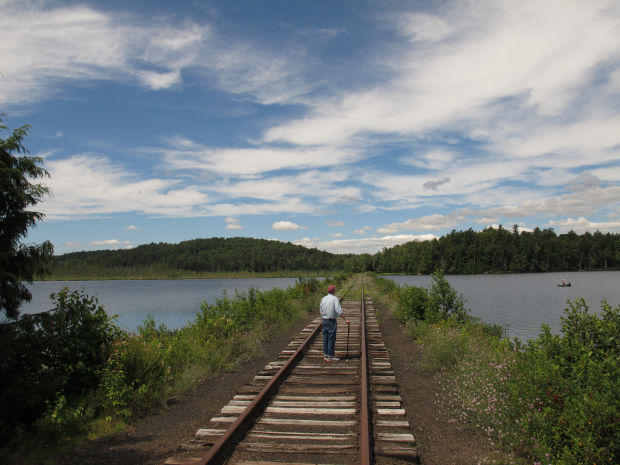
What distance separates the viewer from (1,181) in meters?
5.02

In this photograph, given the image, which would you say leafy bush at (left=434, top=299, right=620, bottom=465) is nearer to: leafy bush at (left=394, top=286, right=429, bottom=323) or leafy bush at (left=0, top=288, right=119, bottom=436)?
leafy bush at (left=0, top=288, right=119, bottom=436)

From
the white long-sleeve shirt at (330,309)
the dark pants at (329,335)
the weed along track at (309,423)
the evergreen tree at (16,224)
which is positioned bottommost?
the weed along track at (309,423)

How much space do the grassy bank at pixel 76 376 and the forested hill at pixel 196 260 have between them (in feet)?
486

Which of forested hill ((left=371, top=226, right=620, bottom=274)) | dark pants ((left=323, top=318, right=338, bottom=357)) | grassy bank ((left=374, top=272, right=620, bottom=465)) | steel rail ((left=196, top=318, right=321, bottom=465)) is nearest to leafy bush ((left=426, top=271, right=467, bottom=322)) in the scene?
dark pants ((left=323, top=318, right=338, bottom=357))

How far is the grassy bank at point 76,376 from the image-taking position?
5.30 metres

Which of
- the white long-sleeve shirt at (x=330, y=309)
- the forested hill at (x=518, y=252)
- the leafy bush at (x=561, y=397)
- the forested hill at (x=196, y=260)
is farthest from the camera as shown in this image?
the forested hill at (x=196, y=260)

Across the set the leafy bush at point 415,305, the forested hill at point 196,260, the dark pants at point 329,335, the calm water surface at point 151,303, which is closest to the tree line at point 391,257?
the forested hill at point 196,260

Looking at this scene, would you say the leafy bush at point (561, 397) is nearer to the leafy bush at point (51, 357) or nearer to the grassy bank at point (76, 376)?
the grassy bank at point (76, 376)

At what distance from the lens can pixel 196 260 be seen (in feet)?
519

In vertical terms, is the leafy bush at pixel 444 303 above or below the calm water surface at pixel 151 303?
above

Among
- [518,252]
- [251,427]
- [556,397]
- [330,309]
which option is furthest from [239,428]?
[518,252]

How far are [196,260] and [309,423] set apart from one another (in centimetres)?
15924

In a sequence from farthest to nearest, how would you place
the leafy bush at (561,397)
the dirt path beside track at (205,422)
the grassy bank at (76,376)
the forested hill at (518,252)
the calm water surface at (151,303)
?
the forested hill at (518,252), the calm water surface at (151,303), the grassy bank at (76,376), the dirt path beside track at (205,422), the leafy bush at (561,397)

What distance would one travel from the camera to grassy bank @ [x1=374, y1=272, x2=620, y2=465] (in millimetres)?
3758
